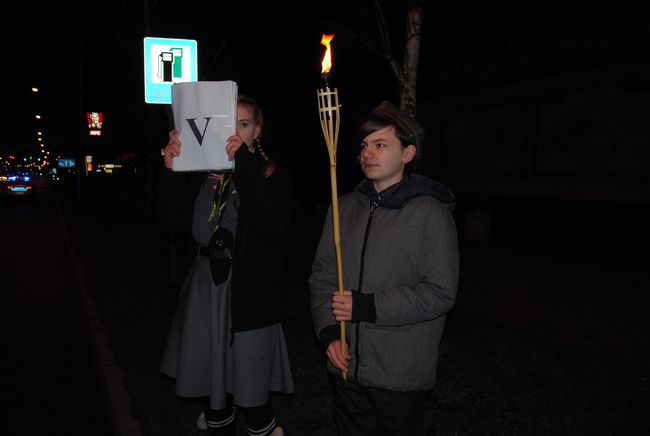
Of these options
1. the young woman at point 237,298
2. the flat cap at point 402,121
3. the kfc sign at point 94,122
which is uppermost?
the kfc sign at point 94,122

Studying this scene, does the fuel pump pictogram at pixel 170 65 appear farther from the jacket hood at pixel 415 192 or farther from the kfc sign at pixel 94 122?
the kfc sign at pixel 94 122

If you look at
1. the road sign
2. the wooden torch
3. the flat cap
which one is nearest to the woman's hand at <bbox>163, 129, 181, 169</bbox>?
the wooden torch

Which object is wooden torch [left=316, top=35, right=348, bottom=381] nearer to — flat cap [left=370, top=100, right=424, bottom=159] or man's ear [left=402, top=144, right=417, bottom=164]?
flat cap [left=370, top=100, right=424, bottom=159]

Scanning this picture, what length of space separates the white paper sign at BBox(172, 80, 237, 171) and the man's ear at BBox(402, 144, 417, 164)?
765 millimetres

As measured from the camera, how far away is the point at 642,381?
4703 millimetres

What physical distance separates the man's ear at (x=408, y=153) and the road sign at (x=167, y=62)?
3740 millimetres

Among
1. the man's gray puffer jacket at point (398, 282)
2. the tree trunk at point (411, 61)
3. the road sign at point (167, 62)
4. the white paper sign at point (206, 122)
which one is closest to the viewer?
the man's gray puffer jacket at point (398, 282)

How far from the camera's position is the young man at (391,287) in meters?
2.30

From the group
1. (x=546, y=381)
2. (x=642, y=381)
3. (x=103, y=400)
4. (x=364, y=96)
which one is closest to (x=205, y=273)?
(x=103, y=400)

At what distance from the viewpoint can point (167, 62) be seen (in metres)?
5.73

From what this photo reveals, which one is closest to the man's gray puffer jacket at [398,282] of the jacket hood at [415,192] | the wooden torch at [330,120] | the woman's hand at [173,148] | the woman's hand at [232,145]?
the jacket hood at [415,192]

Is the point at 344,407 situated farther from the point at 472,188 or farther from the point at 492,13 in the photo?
the point at 472,188

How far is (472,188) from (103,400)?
41.1 ft

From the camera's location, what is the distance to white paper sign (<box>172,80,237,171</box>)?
2596mm
